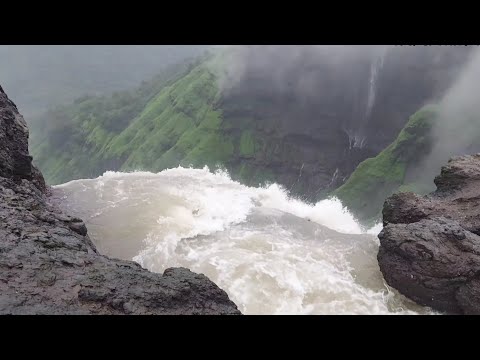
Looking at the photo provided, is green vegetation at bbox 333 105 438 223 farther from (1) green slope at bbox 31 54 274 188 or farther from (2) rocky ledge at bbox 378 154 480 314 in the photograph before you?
(2) rocky ledge at bbox 378 154 480 314

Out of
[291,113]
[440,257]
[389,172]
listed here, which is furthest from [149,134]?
[440,257]

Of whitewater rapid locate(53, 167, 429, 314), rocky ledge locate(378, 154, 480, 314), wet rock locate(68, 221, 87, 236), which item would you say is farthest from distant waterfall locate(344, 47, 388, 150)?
wet rock locate(68, 221, 87, 236)

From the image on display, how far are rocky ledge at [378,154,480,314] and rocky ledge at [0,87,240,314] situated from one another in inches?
399

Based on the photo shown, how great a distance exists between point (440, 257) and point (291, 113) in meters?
42.2

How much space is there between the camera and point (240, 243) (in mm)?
21312

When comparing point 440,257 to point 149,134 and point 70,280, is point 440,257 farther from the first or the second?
point 149,134

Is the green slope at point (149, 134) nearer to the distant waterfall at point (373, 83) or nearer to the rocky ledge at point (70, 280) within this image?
the distant waterfall at point (373, 83)

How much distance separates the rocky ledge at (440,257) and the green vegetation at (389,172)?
1734 centimetres

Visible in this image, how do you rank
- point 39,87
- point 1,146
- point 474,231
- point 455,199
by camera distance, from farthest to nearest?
point 39,87 → point 455,199 → point 474,231 → point 1,146

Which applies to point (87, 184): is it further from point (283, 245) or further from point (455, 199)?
point (455, 199)

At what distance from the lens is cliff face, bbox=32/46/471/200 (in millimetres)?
47438

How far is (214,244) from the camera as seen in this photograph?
21.3 metres
